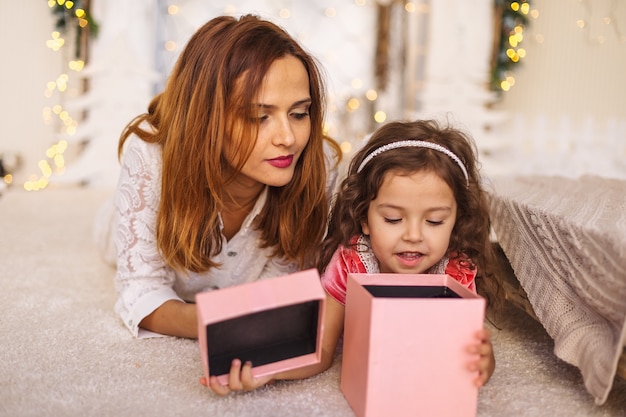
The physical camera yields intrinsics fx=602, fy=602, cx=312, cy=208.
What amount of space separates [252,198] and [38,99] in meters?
2.61

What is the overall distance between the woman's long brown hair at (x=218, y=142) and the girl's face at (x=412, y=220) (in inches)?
9.9

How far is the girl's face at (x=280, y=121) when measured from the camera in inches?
48.2

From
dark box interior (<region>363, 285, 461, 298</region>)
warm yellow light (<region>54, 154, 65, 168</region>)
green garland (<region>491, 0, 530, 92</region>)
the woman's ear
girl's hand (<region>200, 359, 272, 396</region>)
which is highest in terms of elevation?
green garland (<region>491, 0, 530, 92</region>)

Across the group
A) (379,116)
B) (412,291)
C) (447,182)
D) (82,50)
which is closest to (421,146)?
(447,182)

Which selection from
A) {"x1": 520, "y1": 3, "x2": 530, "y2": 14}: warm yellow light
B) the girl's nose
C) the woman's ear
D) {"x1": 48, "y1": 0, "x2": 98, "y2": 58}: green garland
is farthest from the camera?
{"x1": 520, "y1": 3, "x2": 530, "y2": 14}: warm yellow light

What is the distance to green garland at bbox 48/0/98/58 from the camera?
3.32m

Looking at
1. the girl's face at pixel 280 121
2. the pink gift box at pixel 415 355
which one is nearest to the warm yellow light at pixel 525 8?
the girl's face at pixel 280 121

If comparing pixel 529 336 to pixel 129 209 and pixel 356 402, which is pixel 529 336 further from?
pixel 129 209

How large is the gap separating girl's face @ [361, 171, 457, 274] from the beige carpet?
0.26 metres

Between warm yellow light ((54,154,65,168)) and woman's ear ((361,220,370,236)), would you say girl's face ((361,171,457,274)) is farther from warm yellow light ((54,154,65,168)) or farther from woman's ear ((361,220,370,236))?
warm yellow light ((54,154,65,168))

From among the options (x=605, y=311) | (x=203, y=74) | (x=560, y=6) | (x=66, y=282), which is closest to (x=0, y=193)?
(x=66, y=282)

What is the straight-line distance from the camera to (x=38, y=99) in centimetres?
354

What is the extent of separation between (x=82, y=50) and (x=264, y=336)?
9.72 ft

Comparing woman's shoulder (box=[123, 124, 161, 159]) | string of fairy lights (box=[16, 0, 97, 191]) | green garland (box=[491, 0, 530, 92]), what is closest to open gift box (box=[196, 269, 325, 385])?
woman's shoulder (box=[123, 124, 161, 159])
